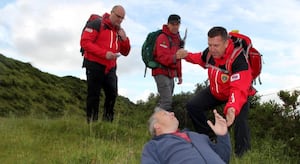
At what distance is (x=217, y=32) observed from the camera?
21.9ft

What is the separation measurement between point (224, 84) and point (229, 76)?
202 millimetres

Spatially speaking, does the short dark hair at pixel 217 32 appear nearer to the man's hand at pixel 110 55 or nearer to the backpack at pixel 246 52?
the backpack at pixel 246 52

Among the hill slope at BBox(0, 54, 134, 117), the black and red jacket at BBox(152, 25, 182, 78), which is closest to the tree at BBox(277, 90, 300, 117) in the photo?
the black and red jacket at BBox(152, 25, 182, 78)

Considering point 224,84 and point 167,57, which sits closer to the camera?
point 224,84

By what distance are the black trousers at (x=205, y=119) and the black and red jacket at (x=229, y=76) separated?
6.7 inches

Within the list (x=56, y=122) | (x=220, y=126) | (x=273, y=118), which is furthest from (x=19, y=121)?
(x=220, y=126)

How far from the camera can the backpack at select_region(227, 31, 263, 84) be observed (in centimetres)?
702

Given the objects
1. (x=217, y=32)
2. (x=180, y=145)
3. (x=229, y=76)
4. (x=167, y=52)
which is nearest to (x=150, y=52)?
(x=167, y=52)

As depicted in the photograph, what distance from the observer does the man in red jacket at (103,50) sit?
371 inches

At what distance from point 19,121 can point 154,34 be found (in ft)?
11.2

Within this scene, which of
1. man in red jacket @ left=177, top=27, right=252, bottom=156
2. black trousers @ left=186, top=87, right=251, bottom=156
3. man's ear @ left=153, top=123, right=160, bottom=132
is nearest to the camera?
man's ear @ left=153, top=123, right=160, bottom=132

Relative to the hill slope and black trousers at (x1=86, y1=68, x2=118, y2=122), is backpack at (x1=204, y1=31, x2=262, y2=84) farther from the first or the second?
the hill slope

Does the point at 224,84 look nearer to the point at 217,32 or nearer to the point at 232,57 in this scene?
the point at 232,57

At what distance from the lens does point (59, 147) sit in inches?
327
